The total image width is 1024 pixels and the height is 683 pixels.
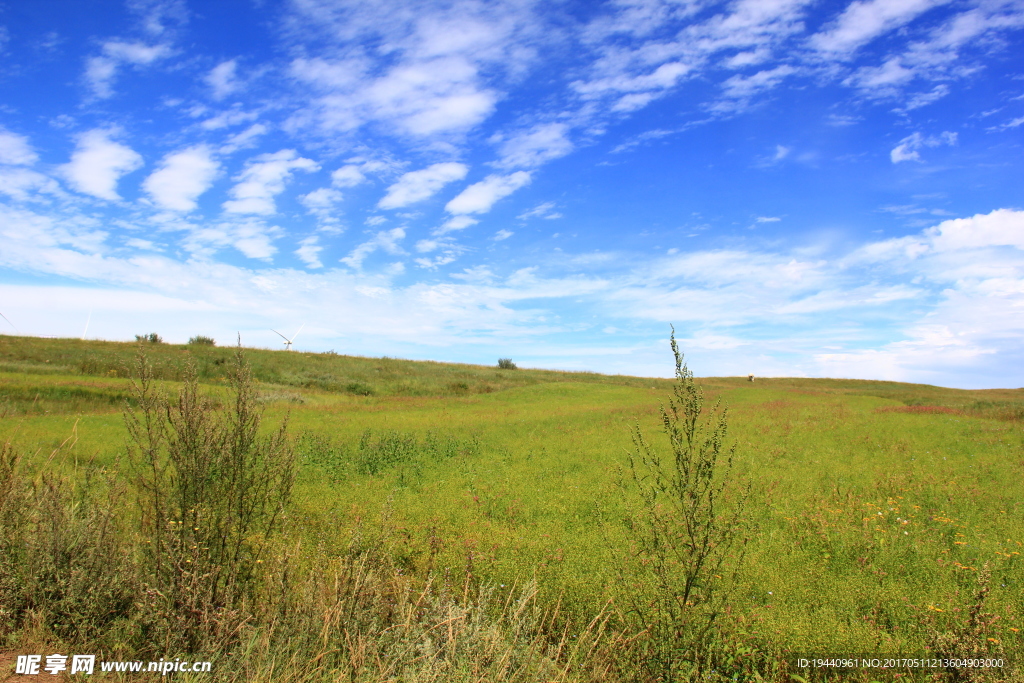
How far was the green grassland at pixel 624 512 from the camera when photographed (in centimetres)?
578

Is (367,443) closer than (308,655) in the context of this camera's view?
No

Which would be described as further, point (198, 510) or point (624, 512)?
Result: point (624, 512)

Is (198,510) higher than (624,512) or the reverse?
higher

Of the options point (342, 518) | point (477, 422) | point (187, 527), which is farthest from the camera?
point (477, 422)

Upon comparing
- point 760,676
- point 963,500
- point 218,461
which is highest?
point 218,461

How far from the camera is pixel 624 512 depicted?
9398mm

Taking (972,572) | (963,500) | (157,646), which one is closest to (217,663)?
(157,646)

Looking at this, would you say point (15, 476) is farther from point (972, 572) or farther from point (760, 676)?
point (972, 572)

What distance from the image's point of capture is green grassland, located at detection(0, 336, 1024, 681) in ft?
19.0

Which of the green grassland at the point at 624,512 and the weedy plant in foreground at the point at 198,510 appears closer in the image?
the weedy plant in foreground at the point at 198,510

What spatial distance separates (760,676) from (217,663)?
5.12 m

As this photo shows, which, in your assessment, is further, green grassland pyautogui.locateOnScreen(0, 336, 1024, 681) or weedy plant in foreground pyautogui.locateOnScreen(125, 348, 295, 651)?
green grassland pyautogui.locateOnScreen(0, 336, 1024, 681)

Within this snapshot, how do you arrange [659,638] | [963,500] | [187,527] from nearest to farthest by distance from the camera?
[659,638]
[187,527]
[963,500]

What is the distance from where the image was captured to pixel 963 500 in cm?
975
